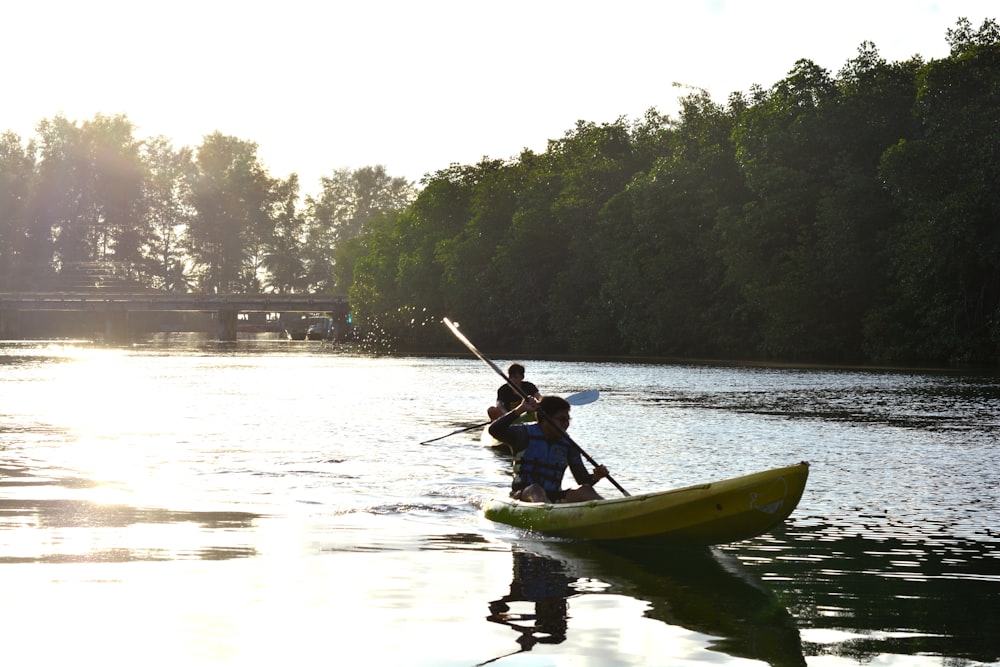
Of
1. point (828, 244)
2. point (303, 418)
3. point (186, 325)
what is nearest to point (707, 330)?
point (828, 244)

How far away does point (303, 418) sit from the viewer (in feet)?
114

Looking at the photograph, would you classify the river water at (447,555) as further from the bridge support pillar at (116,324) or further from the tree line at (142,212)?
the tree line at (142,212)

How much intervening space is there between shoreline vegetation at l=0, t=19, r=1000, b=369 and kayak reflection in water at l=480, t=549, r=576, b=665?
53269mm

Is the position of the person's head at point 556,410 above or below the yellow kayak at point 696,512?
above

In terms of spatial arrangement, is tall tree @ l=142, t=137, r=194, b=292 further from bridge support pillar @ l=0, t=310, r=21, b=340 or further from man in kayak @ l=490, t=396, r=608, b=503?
man in kayak @ l=490, t=396, r=608, b=503

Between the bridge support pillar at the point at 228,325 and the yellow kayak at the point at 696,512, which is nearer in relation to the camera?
the yellow kayak at the point at 696,512

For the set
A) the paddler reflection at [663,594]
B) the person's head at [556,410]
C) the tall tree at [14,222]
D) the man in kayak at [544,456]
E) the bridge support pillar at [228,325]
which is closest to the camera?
the paddler reflection at [663,594]

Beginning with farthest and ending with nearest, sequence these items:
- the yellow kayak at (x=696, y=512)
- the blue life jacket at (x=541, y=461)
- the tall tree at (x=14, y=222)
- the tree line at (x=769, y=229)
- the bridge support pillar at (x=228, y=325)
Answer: the tall tree at (x=14, y=222) < the bridge support pillar at (x=228, y=325) < the tree line at (x=769, y=229) < the blue life jacket at (x=541, y=461) < the yellow kayak at (x=696, y=512)

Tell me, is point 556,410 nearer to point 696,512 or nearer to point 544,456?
point 544,456

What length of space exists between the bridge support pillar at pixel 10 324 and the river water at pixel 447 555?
403 ft

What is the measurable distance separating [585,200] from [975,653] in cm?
8874

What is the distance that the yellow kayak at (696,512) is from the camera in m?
13.0

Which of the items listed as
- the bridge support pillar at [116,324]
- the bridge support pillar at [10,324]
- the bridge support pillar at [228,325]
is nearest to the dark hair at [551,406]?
the bridge support pillar at [228,325]

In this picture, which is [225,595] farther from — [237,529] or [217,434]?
[217,434]
